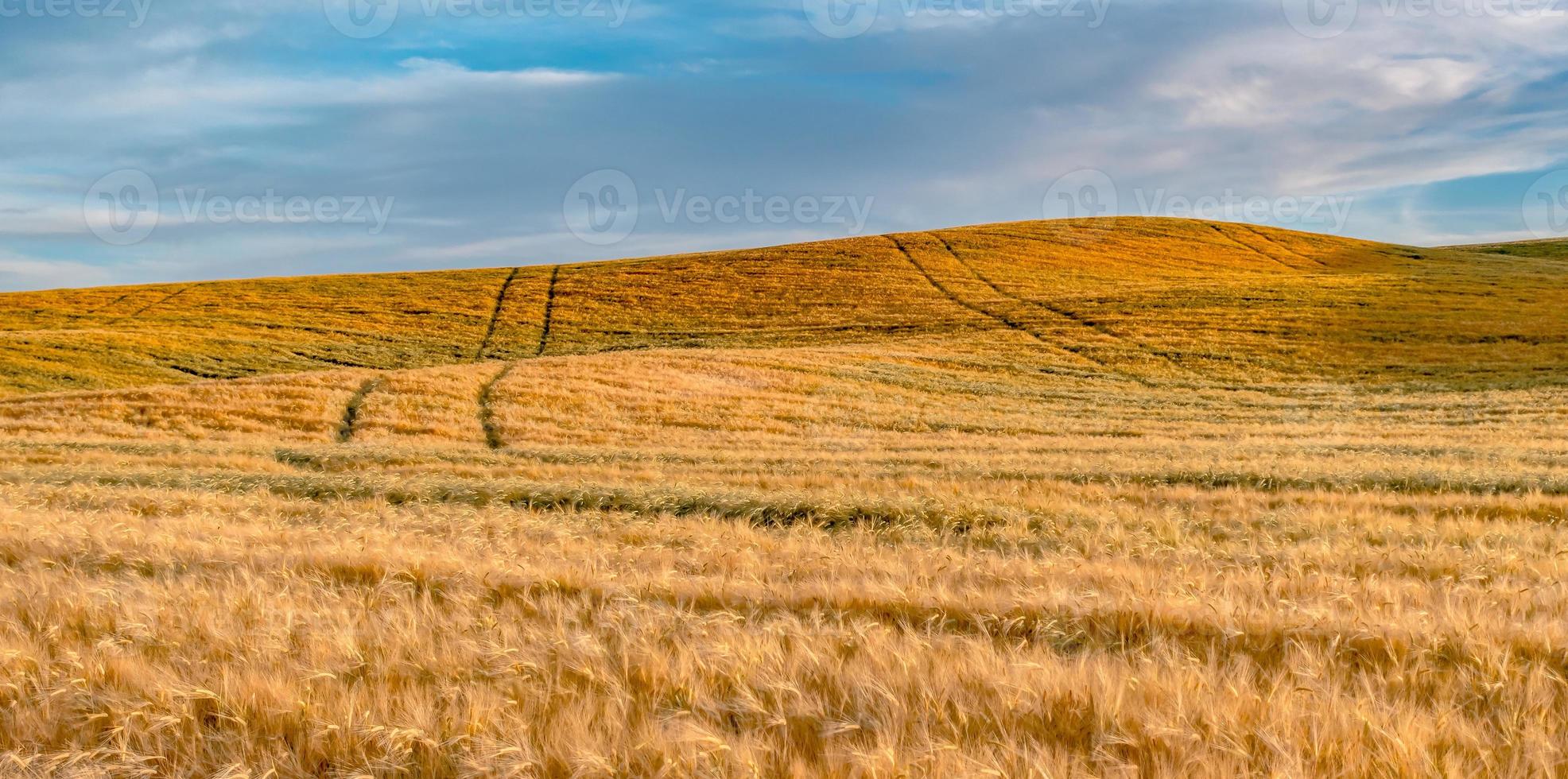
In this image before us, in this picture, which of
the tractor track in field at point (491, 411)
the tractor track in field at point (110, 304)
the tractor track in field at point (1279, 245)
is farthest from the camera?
the tractor track in field at point (1279, 245)

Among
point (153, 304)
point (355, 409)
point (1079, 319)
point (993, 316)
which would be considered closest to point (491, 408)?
point (355, 409)

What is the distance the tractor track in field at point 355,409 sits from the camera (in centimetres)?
2988

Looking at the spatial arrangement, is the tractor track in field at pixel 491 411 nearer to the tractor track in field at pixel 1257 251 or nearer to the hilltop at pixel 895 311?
the hilltop at pixel 895 311

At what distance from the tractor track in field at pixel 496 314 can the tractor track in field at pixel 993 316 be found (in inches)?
1366

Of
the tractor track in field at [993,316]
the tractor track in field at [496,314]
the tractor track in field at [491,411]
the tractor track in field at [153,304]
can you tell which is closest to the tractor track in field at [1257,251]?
the tractor track in field at [993,316]

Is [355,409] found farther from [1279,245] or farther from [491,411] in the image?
[1279,245]

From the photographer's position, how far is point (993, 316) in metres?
62.8

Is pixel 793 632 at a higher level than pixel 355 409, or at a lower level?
higher

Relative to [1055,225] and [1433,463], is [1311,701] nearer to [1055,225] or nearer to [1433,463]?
[1433,463]

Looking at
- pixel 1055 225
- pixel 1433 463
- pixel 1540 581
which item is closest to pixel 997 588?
pixel 1540 581

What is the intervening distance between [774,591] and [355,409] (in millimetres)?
32055

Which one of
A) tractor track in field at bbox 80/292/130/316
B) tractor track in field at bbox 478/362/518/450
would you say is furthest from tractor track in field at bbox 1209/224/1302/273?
tractor track in field at bbox 80/292/130/316

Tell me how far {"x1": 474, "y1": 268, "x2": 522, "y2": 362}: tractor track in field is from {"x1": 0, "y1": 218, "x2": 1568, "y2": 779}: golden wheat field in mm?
26852

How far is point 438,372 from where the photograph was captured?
130 feet
